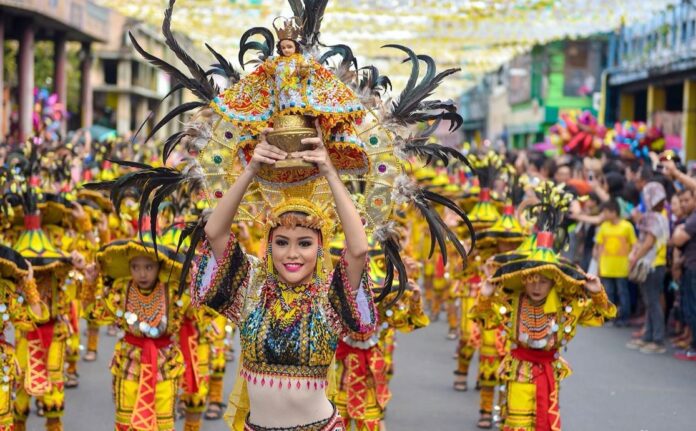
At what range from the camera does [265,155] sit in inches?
177

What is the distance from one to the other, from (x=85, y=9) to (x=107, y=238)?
1947 cm

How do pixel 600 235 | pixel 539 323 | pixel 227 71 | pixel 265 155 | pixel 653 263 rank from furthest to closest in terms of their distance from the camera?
pixel 600 235 < pixel 653 263 < pixel 539 323 < pixel 227 71 < pixel 265 155

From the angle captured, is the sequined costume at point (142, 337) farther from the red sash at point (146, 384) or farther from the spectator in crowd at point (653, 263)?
the spectator in crowd at point (653, 263)

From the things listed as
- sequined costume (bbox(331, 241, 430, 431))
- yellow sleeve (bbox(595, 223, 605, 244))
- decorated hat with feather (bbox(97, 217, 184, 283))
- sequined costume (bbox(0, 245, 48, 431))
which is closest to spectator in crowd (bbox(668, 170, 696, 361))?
yellow sleeve (bbox(595, 223, 605, 244))

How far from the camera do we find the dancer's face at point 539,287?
7117 mm

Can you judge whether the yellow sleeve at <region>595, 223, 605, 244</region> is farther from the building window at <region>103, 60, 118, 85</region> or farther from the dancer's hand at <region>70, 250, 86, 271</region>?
the building window at <region>103, 60, 118, 85</region>

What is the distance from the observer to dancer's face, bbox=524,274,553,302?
7117mm

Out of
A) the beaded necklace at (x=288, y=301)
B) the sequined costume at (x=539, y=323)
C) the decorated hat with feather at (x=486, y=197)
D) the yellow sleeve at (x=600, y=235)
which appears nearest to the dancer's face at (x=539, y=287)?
the sequined costume at (x=539, y=323)

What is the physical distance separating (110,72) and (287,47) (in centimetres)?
4362

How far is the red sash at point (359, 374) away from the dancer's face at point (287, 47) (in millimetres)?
3260

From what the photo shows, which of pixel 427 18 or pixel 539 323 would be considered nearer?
pixel 539 323

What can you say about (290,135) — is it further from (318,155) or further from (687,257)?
(687,257)

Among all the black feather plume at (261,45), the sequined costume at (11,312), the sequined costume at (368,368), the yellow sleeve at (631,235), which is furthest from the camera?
the yellow sleeve at (631,235)

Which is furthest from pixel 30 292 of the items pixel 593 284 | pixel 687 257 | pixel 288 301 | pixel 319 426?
pixel 687 257
